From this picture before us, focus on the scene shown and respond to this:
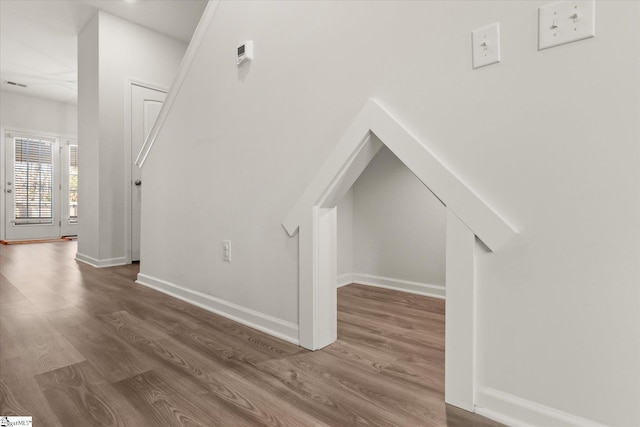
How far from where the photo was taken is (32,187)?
637 centimetres

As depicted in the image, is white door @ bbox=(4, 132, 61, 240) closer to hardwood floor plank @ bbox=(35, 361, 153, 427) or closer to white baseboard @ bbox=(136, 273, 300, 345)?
white baseboard @ bbox=(136, 273, 300, 345)

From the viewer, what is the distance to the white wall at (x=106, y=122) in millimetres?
3662

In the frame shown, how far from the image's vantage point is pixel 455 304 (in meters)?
1.10

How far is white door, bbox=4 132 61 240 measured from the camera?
20.1 ft

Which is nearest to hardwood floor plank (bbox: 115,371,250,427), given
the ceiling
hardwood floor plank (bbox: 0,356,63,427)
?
hardwood floor plank (bbox: 0,356,63,427)

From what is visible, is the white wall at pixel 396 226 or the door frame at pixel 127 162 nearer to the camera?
the white wall at pixel 396 226

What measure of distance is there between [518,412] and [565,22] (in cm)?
108

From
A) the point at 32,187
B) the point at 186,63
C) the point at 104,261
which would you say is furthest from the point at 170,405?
the point at 32,187

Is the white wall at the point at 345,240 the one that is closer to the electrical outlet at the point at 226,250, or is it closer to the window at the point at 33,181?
the electrical outlet at the point at 226,250

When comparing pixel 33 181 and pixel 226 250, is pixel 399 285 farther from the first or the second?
pixel 33 181

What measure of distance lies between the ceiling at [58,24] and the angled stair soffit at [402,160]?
125 inches

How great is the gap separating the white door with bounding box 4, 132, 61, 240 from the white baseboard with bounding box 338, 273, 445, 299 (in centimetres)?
647

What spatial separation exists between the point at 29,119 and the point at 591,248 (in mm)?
8335

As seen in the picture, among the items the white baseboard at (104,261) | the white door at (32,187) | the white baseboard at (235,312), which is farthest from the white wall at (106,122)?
the white door at (32,187)
